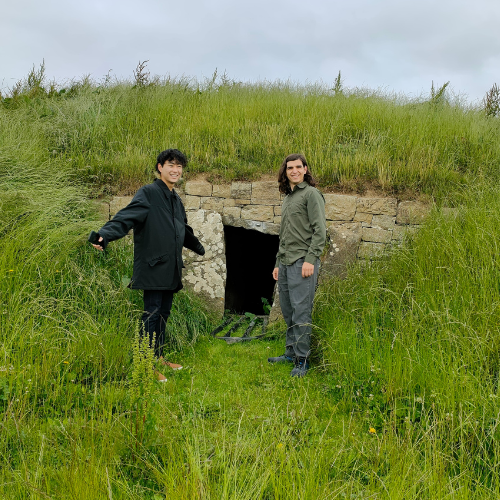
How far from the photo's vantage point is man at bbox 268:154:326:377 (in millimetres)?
4137

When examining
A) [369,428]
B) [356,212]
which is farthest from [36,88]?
[369,428]

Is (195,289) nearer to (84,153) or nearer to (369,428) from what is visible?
(84,153)

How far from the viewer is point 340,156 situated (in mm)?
6348

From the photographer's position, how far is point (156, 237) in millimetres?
4000

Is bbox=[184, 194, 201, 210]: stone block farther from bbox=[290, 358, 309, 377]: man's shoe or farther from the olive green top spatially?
bbox=[290, 358, 309, 377]: man's shoe

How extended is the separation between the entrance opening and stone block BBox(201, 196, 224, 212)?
50.1 inches

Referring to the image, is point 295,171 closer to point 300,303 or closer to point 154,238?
point 300,303

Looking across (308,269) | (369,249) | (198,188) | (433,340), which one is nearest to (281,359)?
(308,269)

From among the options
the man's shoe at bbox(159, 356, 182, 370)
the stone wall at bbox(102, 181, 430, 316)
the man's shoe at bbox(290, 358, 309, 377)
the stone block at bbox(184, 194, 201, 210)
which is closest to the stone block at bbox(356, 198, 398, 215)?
the stone wall at bbox(102, 181, 430, 316)

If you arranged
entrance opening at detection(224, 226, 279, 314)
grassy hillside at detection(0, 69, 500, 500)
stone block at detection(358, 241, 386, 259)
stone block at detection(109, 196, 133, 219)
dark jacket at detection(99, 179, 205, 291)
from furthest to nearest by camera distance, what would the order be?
entrance opening at detection(224, 226, 279, 314) → stone block at detection(109, 196, 133, 219) → stone block at detection(358, 241, 386, 259) → dark jacket at detection(99, 179, 205, 291) → grassy hillside at detection(0, 69, 500, 500)

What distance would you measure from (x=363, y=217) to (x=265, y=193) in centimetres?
148

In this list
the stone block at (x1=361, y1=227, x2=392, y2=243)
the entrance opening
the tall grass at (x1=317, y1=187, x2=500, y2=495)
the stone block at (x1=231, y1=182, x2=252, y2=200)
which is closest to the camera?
the tall grass at (x1=317, y1=187, x2=500, y2=495)

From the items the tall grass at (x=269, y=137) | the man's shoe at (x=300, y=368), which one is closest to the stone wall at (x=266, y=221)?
the tall grass at (x=269, y=137)

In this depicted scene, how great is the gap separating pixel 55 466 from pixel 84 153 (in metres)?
5.39
